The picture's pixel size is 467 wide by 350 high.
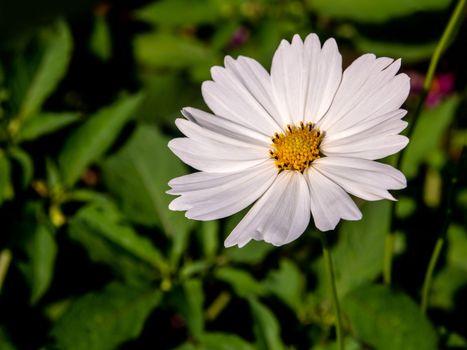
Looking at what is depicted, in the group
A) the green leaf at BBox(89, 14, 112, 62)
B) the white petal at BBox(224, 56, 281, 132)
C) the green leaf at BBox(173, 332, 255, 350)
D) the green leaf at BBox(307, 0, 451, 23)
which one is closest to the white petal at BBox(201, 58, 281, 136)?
the white petal at BBox(224, 56, 281, 132)

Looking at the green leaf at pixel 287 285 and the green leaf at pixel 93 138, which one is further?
the green leaf at pixel 93 138

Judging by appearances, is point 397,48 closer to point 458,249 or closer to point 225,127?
point 458,249

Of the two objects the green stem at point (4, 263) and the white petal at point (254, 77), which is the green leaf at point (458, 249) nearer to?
the white petal at point (254, 77)

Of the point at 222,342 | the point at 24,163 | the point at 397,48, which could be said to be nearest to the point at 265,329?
the point at 222,342

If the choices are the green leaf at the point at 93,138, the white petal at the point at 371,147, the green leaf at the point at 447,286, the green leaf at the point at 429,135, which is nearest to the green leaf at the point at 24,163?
the green leaf at the point at 93,138

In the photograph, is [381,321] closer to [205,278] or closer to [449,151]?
[205,278]

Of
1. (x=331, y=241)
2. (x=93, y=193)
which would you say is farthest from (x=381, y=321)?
(x=93, y=193)
